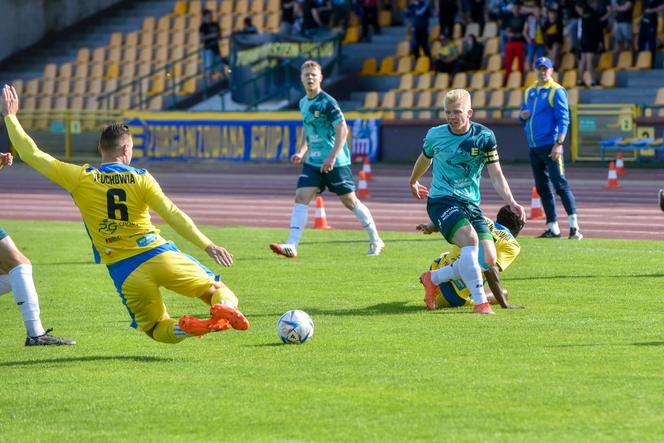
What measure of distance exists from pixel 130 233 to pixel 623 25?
26.5m

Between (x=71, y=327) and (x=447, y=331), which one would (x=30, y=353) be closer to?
(x=71, y=327)

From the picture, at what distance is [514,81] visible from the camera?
112ft

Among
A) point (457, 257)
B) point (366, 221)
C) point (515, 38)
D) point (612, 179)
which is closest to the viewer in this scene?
point (457, 257)

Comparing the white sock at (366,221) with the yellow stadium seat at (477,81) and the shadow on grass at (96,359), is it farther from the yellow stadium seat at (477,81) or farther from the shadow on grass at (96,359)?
the yellow stadium seat at (477,81)

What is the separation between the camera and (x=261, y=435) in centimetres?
655

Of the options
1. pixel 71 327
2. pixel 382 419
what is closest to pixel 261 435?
pixel 382 419

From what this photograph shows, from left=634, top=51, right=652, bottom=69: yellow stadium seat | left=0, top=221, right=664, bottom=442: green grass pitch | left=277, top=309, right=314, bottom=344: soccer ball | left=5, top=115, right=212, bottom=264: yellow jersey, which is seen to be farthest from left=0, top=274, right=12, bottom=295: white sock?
left=634, top=51, right=652, bottom=69: yellow stadium seat

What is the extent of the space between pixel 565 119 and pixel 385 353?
8738 mm

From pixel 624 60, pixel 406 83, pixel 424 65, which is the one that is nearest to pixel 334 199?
pixel 624 60

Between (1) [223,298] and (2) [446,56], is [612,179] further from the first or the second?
(1) [223,298]

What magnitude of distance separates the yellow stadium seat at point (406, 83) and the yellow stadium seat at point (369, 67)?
1.62 metres

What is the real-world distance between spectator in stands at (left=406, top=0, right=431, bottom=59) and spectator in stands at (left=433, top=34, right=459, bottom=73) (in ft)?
2.40

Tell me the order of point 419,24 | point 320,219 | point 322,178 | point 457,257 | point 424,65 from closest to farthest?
1. point 457,257
2. point 322,178
3. point 320,219
4. point 419,24
5. point 424,65

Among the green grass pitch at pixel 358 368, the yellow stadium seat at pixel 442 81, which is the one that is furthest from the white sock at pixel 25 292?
the yellow stadium seat at pixel 442 81
